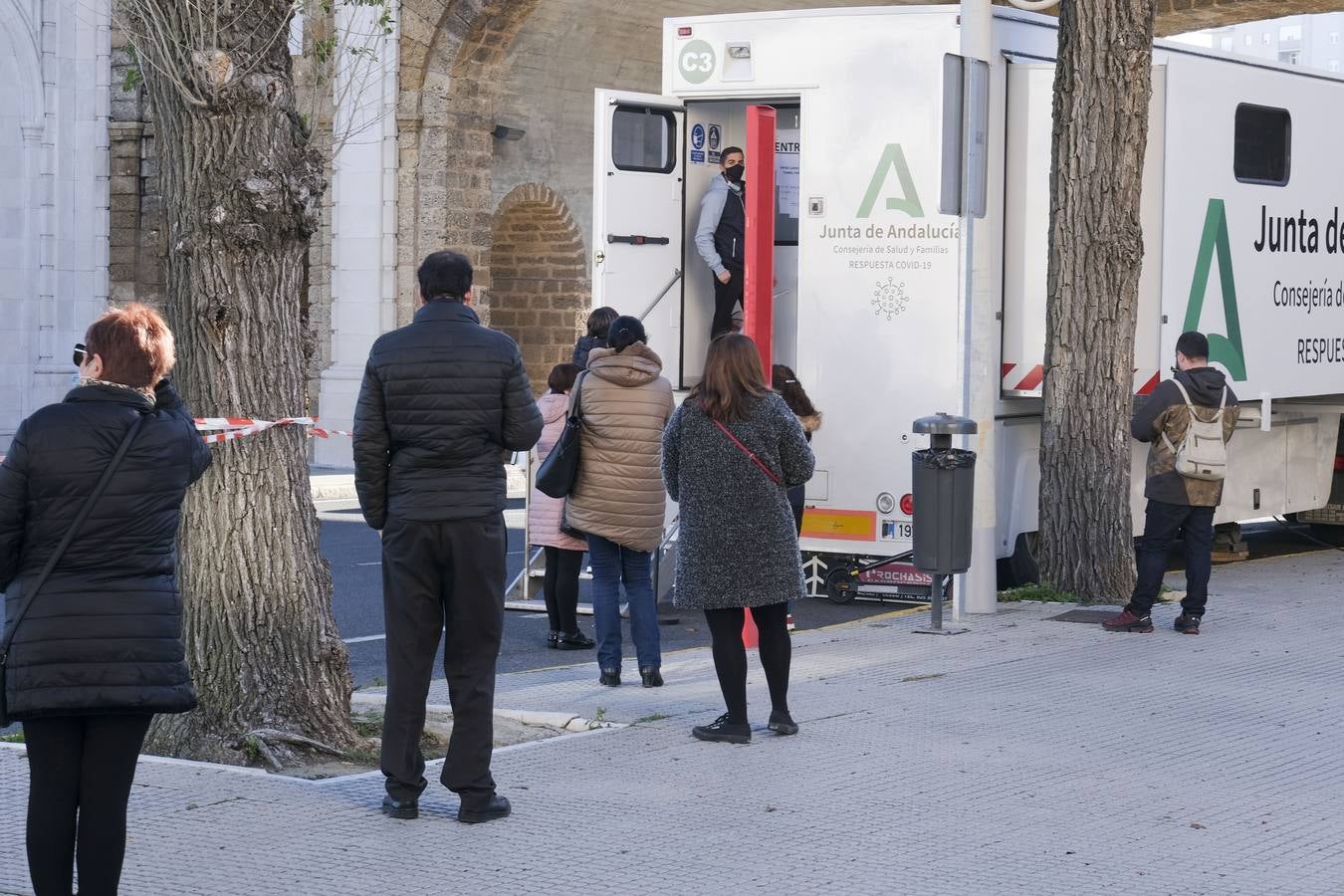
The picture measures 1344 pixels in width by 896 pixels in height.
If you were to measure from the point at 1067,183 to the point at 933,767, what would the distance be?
5482 millimetres

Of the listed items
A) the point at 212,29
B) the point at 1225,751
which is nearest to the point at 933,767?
the point at 1225,751

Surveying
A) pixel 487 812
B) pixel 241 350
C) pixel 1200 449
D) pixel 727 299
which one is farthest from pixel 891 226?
pixel 487 812

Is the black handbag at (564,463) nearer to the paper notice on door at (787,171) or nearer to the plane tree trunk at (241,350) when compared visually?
the plane tree trunk at (241,350)

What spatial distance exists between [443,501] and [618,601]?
3.00m

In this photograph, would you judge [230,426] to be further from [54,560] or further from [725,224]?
[725,224]

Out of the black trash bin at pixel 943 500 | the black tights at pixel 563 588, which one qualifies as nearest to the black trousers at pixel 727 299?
the black trash bin at pixel 943 500

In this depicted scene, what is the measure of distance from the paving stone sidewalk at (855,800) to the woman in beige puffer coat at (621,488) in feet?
0.93

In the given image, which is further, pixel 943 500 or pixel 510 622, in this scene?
pixel 510 622

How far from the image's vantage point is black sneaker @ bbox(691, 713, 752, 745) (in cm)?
780

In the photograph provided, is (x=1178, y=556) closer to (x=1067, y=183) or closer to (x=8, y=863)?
(x=1067, y=183)

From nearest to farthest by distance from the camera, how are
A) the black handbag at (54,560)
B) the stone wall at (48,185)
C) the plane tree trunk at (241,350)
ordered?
the black handbag at (54,560) → the plane tree trunk at (241,350) → the stone wall at (48,185)

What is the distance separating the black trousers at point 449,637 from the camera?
6.42m

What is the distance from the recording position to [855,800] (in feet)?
22.3

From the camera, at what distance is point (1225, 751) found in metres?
7.78
